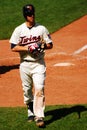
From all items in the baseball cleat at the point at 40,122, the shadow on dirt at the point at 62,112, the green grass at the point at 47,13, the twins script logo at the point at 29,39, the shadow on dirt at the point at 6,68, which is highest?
the twins script logo at the point at 29,39

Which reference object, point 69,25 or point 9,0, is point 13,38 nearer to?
point 69,25

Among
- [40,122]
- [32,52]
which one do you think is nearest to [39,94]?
[40,122]

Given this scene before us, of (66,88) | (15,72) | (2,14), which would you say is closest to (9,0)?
(2,14)

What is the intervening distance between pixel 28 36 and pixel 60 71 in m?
5.56

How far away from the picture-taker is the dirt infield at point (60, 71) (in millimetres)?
11352

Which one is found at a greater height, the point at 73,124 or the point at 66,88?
the point at 73,124

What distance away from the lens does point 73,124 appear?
8.90 meters

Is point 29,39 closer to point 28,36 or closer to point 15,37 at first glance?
point 28,36

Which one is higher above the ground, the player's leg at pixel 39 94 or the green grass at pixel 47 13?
the player's leg at pixel 39 94

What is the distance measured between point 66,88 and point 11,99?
172cm

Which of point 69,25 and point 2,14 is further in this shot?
point 2,14

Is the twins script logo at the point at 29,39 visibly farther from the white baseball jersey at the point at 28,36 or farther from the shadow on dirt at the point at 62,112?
the shadow on dirt at the point at 62,112

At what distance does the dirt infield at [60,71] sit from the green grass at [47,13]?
5.83 ft

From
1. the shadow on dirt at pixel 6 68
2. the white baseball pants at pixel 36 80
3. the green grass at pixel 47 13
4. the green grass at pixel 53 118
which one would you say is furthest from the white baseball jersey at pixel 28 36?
the green grass at pixel 47 13
